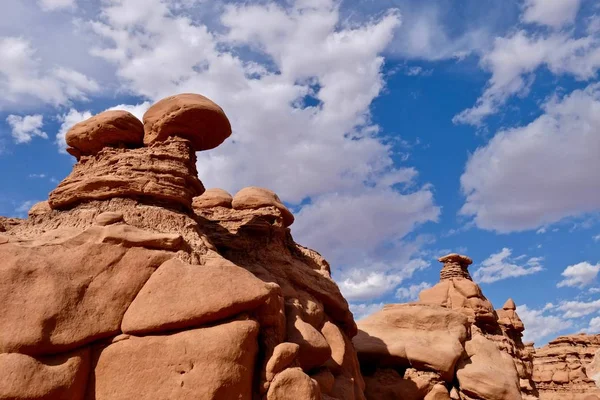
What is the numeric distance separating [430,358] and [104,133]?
1039cm

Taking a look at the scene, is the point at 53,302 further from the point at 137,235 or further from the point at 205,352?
the point at 205,352

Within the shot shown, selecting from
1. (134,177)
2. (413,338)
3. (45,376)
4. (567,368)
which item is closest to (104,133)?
(134,177)

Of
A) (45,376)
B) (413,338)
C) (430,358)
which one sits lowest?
(45,376)

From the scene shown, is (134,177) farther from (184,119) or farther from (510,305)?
(510,305)

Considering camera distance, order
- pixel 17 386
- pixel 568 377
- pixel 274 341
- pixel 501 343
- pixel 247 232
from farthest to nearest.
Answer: pixel 568 377, pixel 501 343, pixel 247 232, pixel 274 341, pixel 17 386

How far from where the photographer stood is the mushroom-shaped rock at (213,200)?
14.8 m

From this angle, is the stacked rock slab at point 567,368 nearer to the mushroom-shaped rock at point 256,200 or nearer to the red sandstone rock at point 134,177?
the mushroom-shaped rock at point 256,200

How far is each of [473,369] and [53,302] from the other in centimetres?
1203

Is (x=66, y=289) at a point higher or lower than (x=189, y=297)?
higher

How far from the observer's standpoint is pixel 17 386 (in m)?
7.08

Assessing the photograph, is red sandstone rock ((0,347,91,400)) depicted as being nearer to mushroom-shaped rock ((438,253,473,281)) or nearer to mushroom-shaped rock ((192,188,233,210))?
mushroom-shaped rock ((192,188,233,210))

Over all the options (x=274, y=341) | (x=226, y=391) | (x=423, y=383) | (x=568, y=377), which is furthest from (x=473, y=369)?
(x=568, y=377)

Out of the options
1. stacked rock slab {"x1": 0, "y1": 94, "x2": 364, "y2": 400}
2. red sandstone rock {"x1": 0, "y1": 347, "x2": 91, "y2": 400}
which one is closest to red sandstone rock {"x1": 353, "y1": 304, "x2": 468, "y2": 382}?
stacked rock slab {"x1": 0, "y1": 94, "x2": 364, "y2": 400}

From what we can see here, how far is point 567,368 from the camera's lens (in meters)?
33.2
